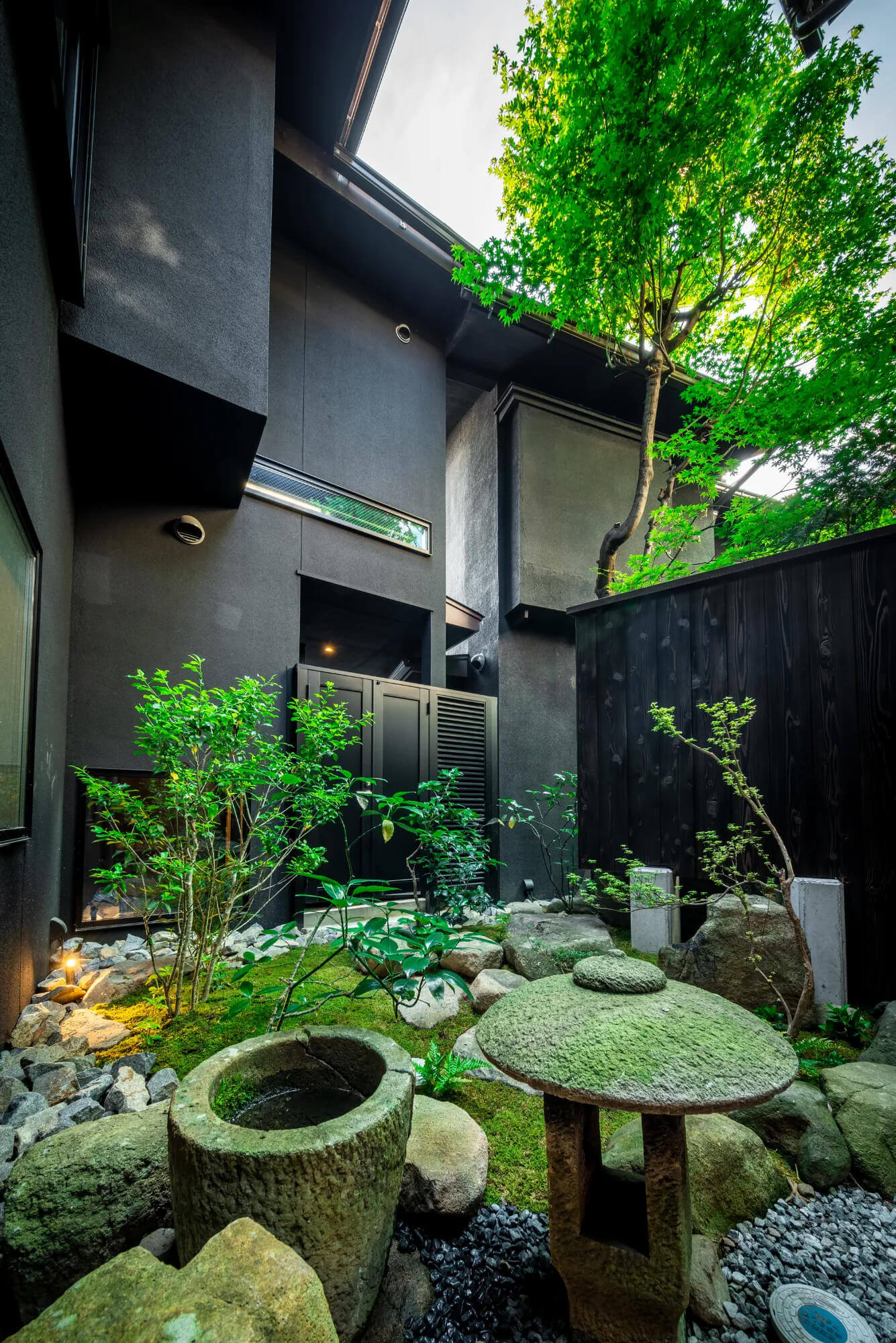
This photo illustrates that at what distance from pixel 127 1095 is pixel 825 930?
10.9 feet

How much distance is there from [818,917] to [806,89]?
7718mm

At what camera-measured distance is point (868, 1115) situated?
81.8 inches

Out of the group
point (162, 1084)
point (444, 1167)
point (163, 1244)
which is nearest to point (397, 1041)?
point (162, 1084)

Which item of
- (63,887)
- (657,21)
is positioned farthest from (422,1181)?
(657,21)

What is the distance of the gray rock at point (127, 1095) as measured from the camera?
6.77ft

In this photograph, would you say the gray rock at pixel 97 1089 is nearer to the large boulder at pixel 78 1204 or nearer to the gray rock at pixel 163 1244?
the large boulder at pixel 78 1204

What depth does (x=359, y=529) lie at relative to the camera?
643 centimetres

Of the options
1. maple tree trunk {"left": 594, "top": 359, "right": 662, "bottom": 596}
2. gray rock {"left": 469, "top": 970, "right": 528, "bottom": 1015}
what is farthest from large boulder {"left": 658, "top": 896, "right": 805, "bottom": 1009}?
maple tree trunk {"left": 594, "top": 359, "right": 662, "bottom": 596}

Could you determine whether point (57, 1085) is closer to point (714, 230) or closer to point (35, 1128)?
point (35, 1128)

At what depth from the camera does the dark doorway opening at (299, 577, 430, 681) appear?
21.9ft

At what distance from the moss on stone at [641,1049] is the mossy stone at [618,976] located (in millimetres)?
19

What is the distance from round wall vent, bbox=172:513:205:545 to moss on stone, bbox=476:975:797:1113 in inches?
190

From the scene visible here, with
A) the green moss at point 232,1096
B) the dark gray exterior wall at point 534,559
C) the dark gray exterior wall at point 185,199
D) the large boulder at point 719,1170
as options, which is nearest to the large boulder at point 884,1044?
the large boulder at point 719,1170

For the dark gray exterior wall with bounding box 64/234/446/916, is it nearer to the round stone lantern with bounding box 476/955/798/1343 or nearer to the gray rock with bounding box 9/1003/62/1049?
the gray rock with bounding box 9/1003/62/1049
